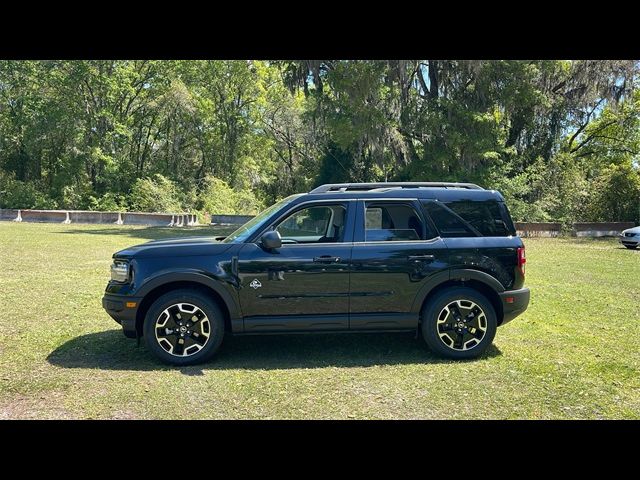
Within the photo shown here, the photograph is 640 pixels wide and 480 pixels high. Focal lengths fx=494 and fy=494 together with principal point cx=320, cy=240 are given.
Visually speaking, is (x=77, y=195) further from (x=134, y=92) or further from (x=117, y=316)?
(x=117, y=316)

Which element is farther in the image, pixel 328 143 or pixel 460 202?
pixel 328 143

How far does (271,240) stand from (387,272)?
1272 millimetres

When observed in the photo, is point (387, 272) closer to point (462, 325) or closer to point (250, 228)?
point (462, 325)

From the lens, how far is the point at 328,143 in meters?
30.4

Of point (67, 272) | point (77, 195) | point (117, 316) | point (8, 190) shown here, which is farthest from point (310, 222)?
point (8, 190)

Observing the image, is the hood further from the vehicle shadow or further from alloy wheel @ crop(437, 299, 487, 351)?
alloy wheel @ crop(437, 299, 487, 351)

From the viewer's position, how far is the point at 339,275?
5180mm

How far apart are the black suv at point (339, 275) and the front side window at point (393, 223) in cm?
1

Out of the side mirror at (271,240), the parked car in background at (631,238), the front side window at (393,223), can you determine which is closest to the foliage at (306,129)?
the parked car in background at (631,238)

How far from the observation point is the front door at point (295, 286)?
5.11 meters

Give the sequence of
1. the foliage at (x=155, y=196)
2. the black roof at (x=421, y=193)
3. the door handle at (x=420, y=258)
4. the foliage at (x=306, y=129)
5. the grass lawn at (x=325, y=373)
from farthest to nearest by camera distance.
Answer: the foliage at (x=155, y=196)
the foliage at (x=306, y=129)
the black roof at (x=421, y=193)
the door handle at (x=420, y=258)
the grass lawn at (x=325, y=373)

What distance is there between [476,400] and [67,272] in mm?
9207

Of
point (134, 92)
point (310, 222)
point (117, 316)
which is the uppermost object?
point (134, 92)

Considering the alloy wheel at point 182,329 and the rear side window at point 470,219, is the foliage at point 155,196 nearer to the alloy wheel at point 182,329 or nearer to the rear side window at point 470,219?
the alloy wheel at point 182,329
